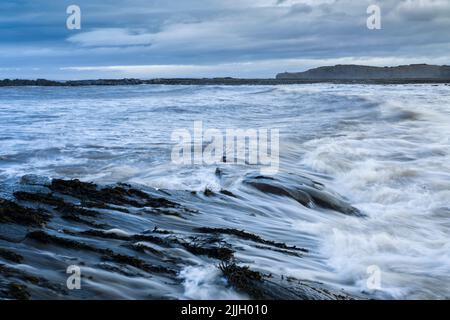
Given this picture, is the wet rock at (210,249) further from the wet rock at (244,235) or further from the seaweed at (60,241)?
the seaweed at (60,241)

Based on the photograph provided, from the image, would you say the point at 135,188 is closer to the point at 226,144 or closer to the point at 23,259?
the point at 23,259

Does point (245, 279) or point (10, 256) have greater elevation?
point (10, 256)

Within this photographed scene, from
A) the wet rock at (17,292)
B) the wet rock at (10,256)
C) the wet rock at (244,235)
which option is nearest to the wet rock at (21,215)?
the wet rock at (10,256)

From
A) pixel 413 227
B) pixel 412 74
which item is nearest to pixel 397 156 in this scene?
pixel 413 227

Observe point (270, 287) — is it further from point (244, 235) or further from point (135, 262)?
point (244, 235)

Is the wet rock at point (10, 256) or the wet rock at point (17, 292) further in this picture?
the wet rock at point (10, 256)

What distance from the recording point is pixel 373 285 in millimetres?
4734

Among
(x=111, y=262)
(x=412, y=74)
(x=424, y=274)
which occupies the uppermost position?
(x=412, y=74)

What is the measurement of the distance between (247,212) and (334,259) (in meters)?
1.84

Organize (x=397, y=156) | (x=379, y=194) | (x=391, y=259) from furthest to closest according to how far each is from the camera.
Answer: (x=397, y=156), (x=379, y=194), (x=391, y=259)

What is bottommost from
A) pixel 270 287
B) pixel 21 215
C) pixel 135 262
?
pixel 270 287

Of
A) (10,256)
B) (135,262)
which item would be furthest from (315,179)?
(10,256)

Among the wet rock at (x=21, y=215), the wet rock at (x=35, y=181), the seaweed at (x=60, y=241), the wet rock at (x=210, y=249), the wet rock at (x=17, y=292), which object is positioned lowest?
the wet rock at (x=210, y=249)
